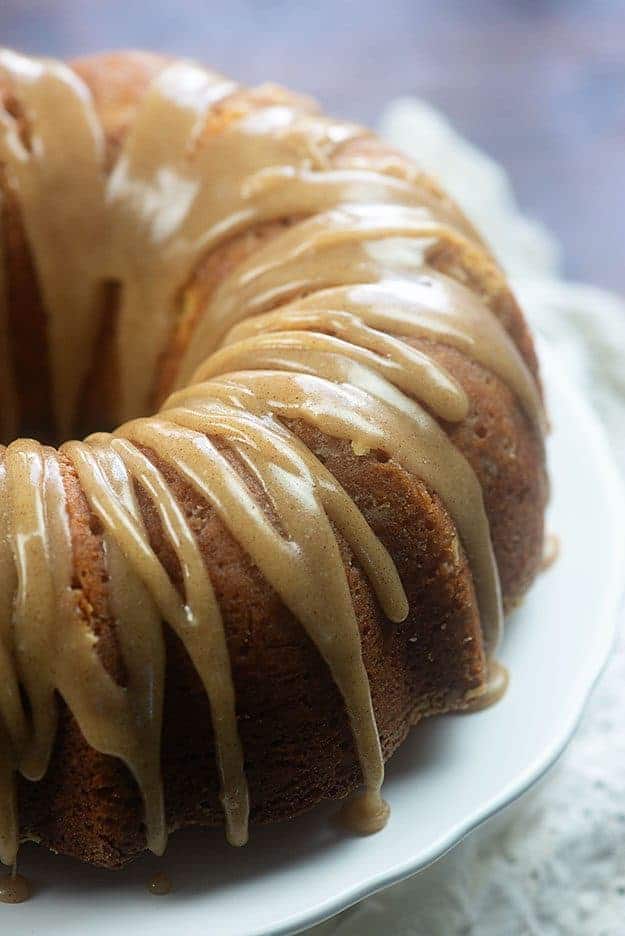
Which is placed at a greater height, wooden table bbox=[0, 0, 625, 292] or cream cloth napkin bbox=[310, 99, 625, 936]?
wooden table bbox=[0, 0, 625, 292]

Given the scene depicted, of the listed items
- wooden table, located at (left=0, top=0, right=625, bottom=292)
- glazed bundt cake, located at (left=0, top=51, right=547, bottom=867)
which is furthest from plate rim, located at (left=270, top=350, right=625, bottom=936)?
wooden table, located at (left=0, top=0, right=625, bottom=292)

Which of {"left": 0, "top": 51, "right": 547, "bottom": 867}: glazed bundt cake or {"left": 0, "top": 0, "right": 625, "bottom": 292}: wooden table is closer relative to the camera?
{"left": 0, "top": 51, "right": 547, "bottom": 867}: glazed bundt cake

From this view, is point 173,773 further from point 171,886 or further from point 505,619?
point 505,619

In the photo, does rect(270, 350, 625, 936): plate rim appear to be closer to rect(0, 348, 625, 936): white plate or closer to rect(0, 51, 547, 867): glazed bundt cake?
rect(0, 348, 625, 936): white plate

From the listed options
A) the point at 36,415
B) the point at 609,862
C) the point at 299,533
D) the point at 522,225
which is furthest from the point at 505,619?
the point at 522,225

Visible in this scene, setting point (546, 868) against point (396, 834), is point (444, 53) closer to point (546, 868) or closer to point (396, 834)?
point (546, 868)

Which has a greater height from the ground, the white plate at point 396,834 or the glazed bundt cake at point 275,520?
the glazed bundt cake at point 275,520

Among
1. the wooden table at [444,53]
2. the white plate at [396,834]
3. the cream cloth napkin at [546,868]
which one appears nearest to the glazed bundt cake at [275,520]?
the white plate at [396,834]

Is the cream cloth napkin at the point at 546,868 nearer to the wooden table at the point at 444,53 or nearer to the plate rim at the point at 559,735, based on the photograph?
the plate rim at the point at 559,735
